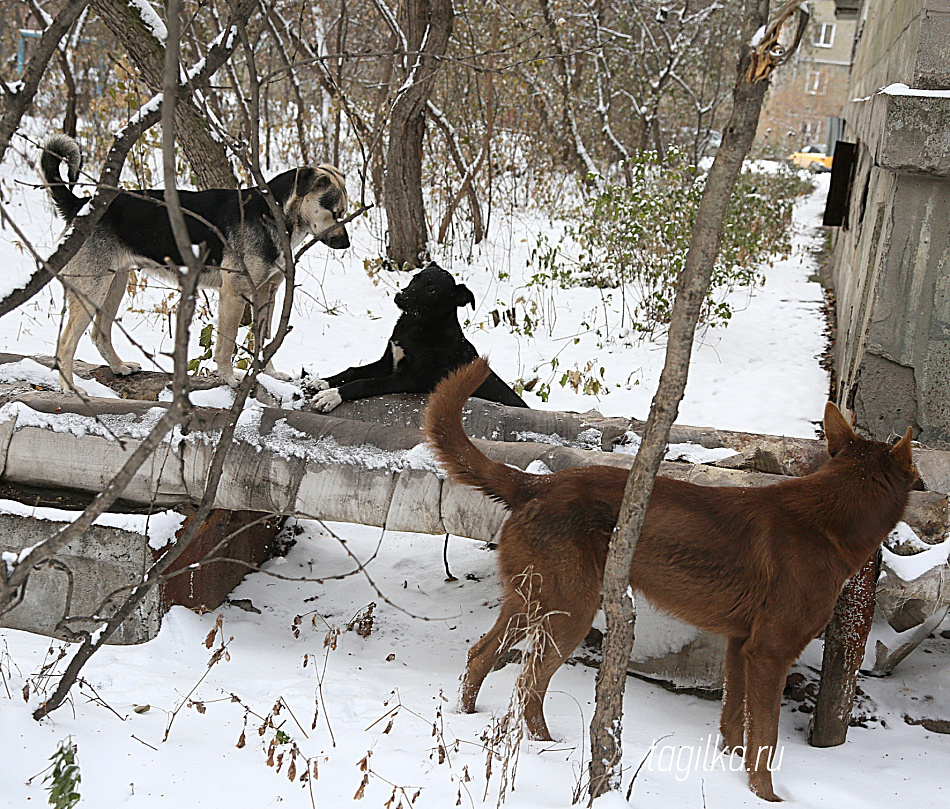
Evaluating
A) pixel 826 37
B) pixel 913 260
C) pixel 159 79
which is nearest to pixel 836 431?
pixel 913 260

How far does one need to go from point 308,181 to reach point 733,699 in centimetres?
329

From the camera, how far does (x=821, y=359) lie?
768 centimetres

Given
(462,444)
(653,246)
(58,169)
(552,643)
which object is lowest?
(552,643)

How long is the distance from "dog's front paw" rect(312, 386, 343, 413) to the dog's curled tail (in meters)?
1.38

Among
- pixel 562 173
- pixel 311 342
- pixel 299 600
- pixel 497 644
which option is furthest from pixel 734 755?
pixel 562 173

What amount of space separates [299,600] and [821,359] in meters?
5.66

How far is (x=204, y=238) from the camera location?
173 inches

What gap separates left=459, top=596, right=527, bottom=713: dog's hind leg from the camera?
2.80m

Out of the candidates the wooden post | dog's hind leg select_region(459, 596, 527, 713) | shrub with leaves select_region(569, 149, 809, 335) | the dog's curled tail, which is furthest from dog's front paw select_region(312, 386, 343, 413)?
shrub with leaves select_region(569, 149, 809, 335)

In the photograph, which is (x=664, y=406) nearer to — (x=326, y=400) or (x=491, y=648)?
(x=491, y=648)

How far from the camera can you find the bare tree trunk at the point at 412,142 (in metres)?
8.45

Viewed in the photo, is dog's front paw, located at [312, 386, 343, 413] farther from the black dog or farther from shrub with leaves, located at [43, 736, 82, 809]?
shrub with leaves, located at [43, 736, 82, 809]

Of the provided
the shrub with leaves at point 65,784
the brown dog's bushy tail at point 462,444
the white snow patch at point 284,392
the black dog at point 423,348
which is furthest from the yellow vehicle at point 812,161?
the shrub with leaves at point 65,784
